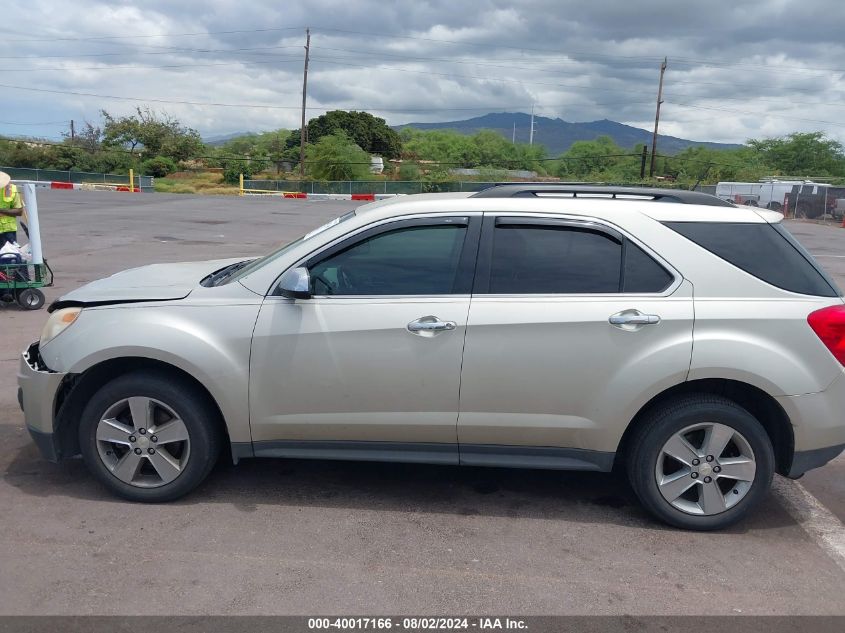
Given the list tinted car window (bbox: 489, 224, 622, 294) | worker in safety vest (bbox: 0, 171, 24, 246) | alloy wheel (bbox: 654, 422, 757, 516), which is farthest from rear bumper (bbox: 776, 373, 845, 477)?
worker in safety vest (bbox: 0, 171, 24, 246)

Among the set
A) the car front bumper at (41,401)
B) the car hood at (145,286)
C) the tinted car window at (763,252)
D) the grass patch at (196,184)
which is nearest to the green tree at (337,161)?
the grass patch at (196,184)

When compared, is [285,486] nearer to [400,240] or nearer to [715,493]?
[400,240]

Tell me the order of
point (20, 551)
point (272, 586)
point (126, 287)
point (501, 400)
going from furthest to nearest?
point (126, 287), point (501, 400), point (20, 551), point (272, 586)

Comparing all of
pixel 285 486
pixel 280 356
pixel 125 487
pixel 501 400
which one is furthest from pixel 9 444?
pixel 501 400

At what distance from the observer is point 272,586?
3.39 meters

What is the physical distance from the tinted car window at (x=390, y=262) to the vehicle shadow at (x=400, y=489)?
1.24m

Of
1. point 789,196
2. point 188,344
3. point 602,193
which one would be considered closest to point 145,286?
point 188,344

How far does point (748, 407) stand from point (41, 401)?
3.89m

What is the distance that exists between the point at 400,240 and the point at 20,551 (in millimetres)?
2465

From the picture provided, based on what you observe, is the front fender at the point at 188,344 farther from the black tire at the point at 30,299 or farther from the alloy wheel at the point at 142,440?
the black tire at the point at 30,299

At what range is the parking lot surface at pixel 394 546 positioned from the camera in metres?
3.32

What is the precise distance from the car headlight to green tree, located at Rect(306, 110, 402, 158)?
76754 millimetres
